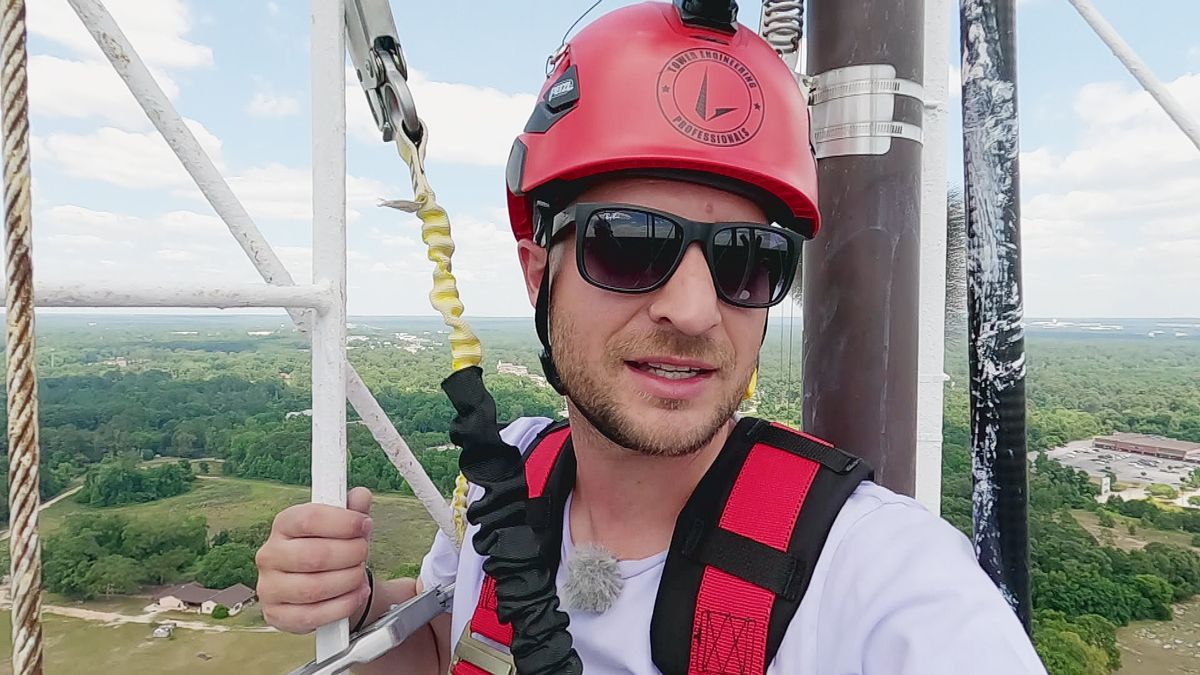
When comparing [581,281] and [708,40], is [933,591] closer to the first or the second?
[581,281]

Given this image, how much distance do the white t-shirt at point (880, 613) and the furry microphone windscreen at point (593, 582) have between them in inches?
0.7

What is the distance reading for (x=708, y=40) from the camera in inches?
55.4

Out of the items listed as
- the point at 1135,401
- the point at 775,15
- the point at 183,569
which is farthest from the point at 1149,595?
the point at 775,15

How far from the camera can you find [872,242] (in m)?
1.60

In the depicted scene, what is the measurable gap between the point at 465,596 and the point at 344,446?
64cm

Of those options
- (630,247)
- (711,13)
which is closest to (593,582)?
(630,247)

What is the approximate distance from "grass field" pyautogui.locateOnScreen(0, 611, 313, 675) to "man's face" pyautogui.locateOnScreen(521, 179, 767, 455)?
48.2 ft

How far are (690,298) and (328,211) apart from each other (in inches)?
25.6

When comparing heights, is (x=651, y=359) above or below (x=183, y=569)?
above

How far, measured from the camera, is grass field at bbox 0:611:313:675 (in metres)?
13.4

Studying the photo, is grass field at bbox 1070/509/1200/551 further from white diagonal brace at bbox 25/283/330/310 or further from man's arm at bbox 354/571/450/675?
white diagonal brace at bbox 25/283/330/310

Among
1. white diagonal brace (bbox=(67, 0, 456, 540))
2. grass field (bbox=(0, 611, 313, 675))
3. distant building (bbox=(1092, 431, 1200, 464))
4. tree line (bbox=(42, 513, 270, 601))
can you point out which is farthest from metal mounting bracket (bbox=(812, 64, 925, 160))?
distant building (bbox=(1092, 431, 1200, 464))

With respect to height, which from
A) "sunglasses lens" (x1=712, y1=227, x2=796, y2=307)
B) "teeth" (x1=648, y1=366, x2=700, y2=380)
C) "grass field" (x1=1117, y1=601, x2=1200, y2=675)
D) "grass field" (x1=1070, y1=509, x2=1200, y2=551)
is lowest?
"grass field" (x1=1117, y1=601, x2=1200, y2=675)

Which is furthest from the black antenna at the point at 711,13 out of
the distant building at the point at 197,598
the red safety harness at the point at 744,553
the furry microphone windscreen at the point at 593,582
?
the distant building at the point at 197,598
